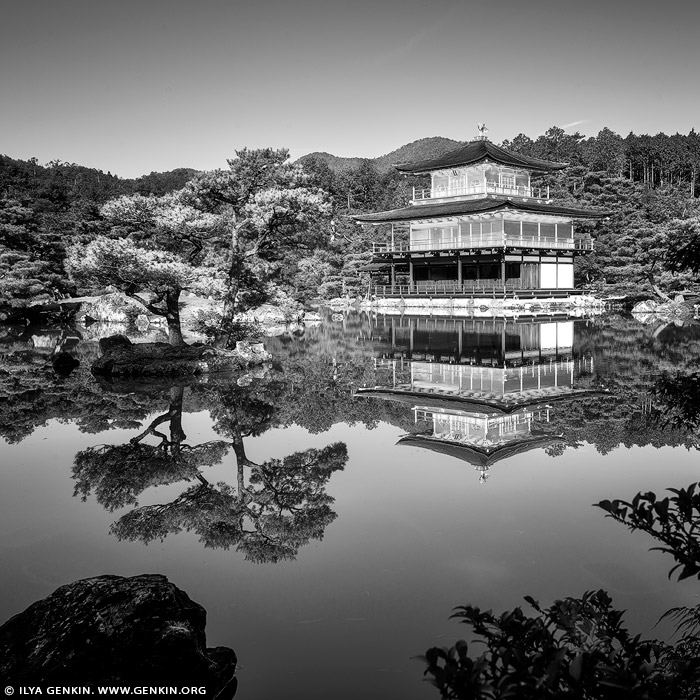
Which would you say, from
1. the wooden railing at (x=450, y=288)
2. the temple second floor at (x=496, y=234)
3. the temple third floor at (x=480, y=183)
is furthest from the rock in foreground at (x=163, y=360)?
the temple third floor at (x=480, y=183)

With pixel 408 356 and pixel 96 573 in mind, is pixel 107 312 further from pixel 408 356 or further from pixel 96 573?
pixel 96 573

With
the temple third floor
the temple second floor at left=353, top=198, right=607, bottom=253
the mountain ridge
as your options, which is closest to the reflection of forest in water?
the temple second floor at left=353, top=198, right=607, bottom=253

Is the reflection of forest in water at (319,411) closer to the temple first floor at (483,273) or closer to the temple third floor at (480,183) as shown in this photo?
the temple first floor at (483,273)

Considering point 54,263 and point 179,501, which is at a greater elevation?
point 54,263

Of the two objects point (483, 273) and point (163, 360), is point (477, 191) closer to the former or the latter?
point (483, 273)

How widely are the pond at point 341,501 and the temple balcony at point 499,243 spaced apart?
80.0 feet

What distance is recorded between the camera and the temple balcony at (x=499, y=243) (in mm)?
39531

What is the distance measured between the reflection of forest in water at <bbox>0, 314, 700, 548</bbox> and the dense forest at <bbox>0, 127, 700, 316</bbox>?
333 cm

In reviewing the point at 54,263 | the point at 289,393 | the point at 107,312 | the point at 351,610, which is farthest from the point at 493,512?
the point at 54,263

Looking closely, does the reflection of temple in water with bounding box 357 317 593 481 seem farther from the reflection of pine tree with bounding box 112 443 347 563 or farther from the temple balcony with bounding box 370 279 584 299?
the temple balcony with bounding box 370 279 584 299

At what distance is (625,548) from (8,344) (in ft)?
82.5

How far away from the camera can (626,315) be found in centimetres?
3603

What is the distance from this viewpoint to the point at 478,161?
4206cm

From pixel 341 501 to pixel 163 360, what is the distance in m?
11.7
